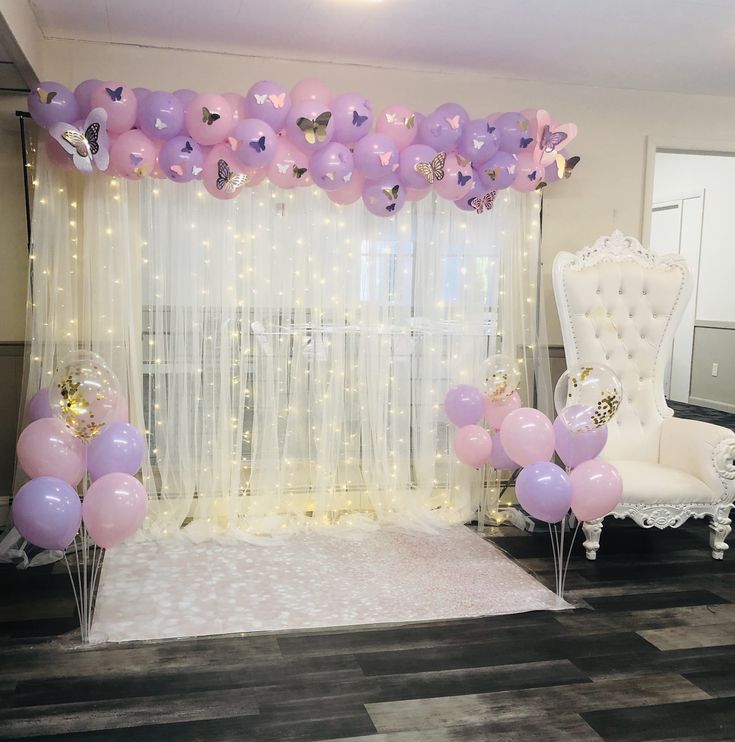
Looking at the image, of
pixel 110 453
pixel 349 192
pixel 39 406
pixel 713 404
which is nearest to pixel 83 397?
pixel 110 453

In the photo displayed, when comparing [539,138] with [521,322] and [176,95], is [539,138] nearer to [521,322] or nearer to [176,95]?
[521,322]

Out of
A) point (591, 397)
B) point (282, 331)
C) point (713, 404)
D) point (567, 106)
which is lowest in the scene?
point (713, 404)

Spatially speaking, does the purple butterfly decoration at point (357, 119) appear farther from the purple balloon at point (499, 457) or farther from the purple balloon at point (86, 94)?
the purple balloon at point (499, 457)

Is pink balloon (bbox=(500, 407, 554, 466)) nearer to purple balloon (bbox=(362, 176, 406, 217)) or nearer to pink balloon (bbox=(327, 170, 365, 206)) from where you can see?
purple balloon (bbox=(362, 176, 406, 217))

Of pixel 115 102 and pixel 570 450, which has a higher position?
pixel 115 102

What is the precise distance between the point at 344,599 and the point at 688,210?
6300 mm

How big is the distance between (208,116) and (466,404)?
72.8 inches

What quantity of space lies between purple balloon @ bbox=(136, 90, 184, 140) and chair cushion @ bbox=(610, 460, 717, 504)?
8.71 ft

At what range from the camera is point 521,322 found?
4.36 meters

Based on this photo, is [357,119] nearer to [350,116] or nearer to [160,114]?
[350,116]

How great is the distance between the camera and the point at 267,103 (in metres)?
3.42

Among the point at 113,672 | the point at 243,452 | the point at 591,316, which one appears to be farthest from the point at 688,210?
the point at 113,672

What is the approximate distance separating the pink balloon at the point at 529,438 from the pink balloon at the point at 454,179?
118 cm

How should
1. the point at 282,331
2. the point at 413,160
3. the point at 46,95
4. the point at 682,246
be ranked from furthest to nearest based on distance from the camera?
1. the point at 682,246
2. the point at 282,331
3. the point at 413,160
4. the point at 46,95
